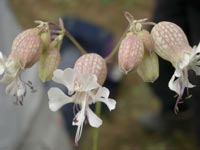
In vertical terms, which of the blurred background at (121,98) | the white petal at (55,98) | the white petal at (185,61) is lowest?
the blurred background at (121,98)

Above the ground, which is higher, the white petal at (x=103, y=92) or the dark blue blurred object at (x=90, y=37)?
the white petal at (x=103, y=92)

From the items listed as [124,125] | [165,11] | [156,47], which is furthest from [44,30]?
[124,125]

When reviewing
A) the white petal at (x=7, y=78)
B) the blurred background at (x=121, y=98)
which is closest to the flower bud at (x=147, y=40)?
the white petal at (x=7, y=78)

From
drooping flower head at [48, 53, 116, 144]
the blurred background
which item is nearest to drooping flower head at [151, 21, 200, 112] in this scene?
drooping flower head at [48, 53, 116, 144]

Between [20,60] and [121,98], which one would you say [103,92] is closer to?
[20,60]

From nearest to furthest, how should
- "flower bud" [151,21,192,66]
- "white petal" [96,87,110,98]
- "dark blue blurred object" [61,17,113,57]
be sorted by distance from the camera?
1. "white petal" [96,87,110,98]
2. "flower bud" [151,21,192,66]
3. "dark blue blurred object" [61,17,113,57]

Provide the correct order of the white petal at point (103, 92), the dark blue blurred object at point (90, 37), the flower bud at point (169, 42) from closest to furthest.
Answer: the white petal at point (103, 92) < the flower bud at point (169, 42) < the dark blue blurred object at point (90, 37)

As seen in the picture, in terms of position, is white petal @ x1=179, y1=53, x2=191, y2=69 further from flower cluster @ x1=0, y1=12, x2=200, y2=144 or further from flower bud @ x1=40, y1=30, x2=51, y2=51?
flower bud @ x1=40, y1=30, x2=51, y2=51

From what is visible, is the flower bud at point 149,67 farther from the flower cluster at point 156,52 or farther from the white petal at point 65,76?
the white petal at point 65,76
